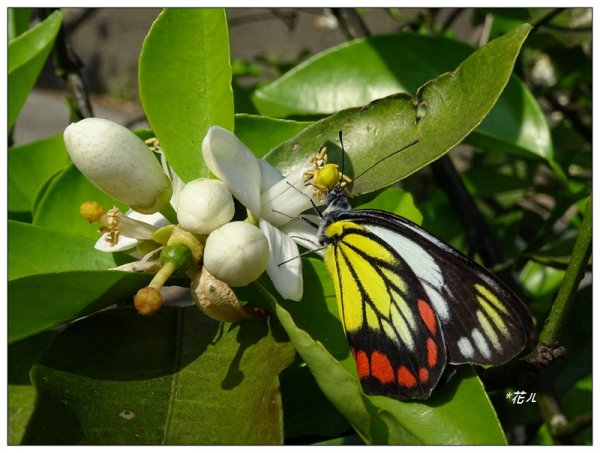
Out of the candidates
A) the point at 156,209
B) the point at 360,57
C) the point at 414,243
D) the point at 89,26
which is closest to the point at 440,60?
the point at 360,57

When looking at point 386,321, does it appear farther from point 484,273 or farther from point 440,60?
point 440,60

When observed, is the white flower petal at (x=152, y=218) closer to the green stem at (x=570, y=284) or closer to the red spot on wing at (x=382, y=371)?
the red spot on wing at (x=382, y=371)

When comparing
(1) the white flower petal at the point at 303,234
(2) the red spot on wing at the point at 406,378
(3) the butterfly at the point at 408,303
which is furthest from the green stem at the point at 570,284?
(1) the white flower petal at the point at 303,234

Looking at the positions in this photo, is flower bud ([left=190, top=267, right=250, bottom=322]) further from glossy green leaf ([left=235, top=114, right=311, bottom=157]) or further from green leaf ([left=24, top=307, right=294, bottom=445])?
glossy green leaf ([left=235, top=114, right=311, bottom=157])

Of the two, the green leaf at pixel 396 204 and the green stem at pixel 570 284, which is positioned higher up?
the green leaf at pixel 396 204

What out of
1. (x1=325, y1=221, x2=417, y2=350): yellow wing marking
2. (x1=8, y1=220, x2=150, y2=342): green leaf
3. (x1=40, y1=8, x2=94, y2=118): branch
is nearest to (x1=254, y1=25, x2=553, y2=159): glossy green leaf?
(x1=40, y1=8, x2=94, y2=118): branch
